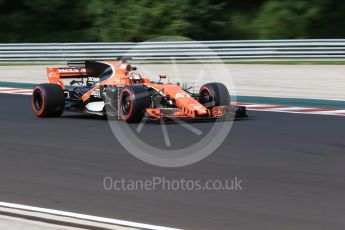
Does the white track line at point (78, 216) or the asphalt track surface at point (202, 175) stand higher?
the asphalt track surface at point (202, 175)

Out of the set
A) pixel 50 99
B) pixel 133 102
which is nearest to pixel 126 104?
pixel 133 102

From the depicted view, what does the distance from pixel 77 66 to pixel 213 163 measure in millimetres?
5951

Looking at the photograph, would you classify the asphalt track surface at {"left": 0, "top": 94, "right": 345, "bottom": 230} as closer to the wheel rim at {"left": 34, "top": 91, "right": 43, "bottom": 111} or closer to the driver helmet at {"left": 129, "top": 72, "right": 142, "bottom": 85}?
the driver helmet at {"left": 129, "top": 72, "right": 142, "bottom": 85}

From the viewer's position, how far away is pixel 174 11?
31.2 meters

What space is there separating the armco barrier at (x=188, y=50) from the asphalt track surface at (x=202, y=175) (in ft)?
43.4

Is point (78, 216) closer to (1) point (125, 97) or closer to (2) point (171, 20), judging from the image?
(1) point (125, 97)

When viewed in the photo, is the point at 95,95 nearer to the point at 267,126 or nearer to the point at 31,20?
the point at 267,126

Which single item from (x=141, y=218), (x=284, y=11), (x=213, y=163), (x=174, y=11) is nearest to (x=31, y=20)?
(x=174, y=11)

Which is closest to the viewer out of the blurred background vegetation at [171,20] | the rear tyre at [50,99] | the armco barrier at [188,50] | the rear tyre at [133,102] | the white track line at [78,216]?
the white track line at [78,216]

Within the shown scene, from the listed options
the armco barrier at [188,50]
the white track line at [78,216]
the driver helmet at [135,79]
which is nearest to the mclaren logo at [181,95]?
the driver helmet at [135,79]

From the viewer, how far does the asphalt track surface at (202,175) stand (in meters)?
6.32

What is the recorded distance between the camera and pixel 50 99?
13.2 metres

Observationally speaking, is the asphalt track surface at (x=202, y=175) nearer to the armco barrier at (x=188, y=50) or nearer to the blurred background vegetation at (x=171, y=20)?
the armco barrier at (x=188, y=50)

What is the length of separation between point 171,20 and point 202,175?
23.5 m
